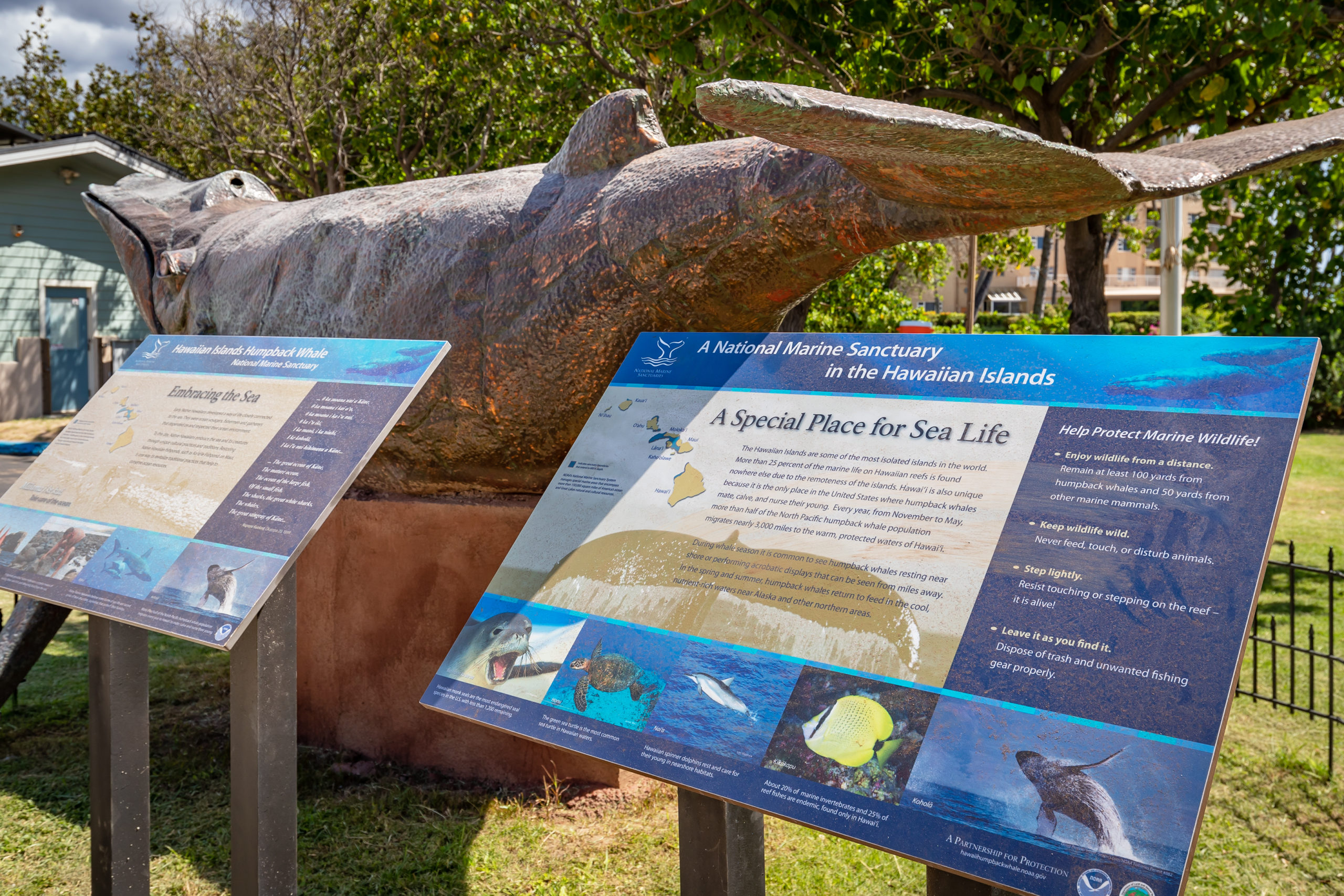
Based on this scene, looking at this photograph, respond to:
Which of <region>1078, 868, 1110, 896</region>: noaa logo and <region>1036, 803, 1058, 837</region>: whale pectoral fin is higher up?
<region>1036, 803, 1058, 837</region>: whale pectoral fin

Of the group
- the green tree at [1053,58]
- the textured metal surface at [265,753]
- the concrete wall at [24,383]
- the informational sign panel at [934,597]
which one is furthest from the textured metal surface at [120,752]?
the concrete wall at [24,383]

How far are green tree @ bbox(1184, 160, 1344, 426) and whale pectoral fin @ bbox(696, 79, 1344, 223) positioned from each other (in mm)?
6355

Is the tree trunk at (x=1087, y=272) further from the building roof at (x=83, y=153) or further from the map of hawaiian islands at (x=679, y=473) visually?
the building roof at (x=83, y=153)

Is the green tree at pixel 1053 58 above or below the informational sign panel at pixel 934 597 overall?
above

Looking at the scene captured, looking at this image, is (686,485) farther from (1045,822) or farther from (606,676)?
(1045,822)

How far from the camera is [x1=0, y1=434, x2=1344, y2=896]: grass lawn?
299cm

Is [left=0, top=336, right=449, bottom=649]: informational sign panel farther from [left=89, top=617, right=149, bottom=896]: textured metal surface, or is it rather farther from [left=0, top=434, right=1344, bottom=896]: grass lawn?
[left=0, top=434, right=1344, bottom=896]: grass lawn

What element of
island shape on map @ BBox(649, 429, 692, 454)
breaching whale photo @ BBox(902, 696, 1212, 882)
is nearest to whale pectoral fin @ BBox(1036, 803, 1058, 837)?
breaching whale photo @ BBox(902, 696, 1212, 882)

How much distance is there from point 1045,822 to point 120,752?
2.00 metres

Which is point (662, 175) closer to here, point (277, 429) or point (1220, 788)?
point (277, 429)

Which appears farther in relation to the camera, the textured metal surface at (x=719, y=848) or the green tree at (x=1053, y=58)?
the green tree at (x=1053, y=58)

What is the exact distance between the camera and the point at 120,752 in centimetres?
219

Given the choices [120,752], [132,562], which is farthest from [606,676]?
[120,752]

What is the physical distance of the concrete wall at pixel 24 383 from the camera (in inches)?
541
